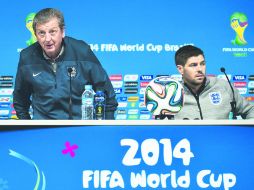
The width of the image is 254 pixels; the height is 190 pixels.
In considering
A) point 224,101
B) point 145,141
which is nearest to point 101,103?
point 145,141

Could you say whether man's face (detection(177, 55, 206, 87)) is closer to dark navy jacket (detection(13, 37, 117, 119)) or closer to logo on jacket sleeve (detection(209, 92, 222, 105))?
logo on jacket sleeve (detection(209, 92, 222, 105))

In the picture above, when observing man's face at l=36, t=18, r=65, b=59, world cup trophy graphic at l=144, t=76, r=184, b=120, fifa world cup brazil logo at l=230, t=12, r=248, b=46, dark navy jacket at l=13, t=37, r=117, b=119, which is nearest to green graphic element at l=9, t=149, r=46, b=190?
world cup trophy graphic at l=144, t=76, r=184, b=120

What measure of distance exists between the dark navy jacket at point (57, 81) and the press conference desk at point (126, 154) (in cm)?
165

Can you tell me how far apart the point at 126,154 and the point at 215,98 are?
6.01 feet

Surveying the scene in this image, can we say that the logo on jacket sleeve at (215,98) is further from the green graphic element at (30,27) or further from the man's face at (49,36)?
the green graphic element at (30,27)

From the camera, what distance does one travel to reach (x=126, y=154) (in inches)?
72.0

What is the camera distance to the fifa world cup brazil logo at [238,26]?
3.70 meters

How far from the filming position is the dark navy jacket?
3.49 metres

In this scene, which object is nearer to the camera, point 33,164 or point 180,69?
point 33,164

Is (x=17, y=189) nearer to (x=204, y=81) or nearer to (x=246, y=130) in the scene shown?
(x=246, y=130)

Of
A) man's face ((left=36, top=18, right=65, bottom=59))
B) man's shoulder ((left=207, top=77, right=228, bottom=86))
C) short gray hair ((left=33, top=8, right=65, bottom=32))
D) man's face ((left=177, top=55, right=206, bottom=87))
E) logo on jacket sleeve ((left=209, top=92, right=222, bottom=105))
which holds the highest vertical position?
short gray hair ((left=33, top=8, right=65, bottom=32))

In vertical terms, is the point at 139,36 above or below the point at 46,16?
below

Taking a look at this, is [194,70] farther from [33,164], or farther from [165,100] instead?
[33,164]

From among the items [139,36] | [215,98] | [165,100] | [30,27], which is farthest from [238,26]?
[165,100]
